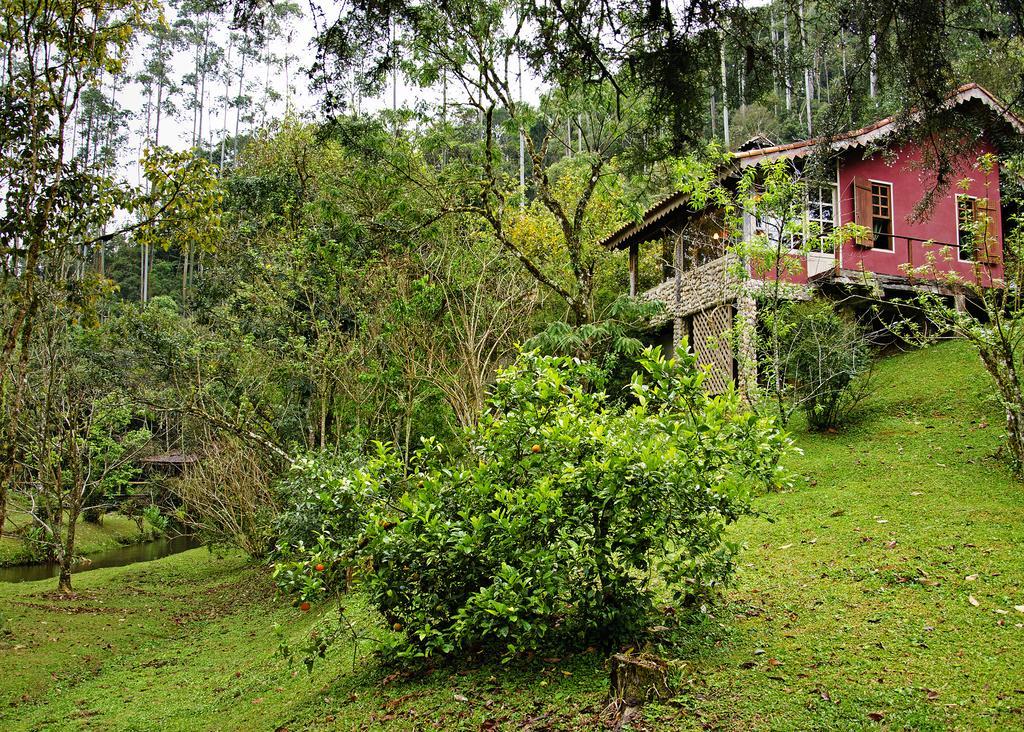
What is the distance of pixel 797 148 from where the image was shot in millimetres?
13688

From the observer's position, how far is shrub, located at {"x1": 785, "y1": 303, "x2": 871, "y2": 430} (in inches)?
425

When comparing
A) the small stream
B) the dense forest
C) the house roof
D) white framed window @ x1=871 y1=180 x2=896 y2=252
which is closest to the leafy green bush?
the dense forest

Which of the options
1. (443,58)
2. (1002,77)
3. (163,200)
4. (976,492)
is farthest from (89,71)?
(976,492)

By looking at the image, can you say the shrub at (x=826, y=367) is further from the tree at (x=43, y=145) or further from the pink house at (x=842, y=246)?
the tree at (x=43, y=145)

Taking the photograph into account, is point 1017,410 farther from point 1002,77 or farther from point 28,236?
point 28,236

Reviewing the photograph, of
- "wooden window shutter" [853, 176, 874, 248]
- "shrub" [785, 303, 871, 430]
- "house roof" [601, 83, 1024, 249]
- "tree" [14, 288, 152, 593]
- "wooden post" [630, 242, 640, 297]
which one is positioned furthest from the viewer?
"wooden post" [630, 242, 640, 297]

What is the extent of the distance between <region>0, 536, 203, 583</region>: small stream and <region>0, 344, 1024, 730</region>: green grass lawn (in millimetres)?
7097

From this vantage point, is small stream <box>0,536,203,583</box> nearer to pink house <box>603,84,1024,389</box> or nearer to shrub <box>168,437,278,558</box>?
shrub <box>168,437,278,558</box>

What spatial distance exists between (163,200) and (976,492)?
28.8 ft

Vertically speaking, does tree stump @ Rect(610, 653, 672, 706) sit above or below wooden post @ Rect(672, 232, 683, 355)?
below

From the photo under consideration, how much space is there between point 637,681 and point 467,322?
8.64 metres

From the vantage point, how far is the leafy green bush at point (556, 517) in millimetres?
4574

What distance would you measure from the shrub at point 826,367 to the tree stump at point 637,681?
7.30 m

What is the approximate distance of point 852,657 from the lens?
4.45 metres
